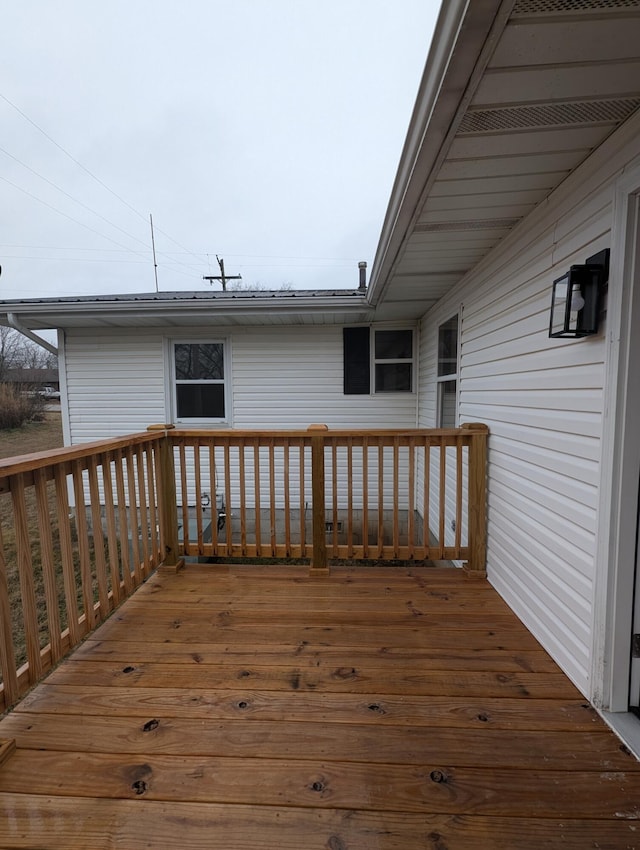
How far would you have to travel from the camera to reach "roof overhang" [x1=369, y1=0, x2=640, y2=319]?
97 centimetres

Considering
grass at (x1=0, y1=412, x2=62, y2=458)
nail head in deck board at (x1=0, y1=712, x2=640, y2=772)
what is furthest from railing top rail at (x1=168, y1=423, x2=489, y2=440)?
grass at (x1=0, y1=412, x2=62, y2=458)

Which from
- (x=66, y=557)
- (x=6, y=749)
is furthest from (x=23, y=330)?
(x=6, y=749)

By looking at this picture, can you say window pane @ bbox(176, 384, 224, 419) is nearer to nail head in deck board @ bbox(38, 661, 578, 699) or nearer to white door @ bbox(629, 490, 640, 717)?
nail head in deck board @ bbox(38, 661, 578, 699)

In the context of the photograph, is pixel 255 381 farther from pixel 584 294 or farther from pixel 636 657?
pixel 636 657

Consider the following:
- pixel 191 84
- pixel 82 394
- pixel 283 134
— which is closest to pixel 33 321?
pixel 82 394

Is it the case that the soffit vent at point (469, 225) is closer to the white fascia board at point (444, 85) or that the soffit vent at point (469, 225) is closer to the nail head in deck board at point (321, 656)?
the white fascia board at point (444, 85)

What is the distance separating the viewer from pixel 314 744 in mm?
1344

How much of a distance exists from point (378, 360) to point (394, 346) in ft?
0.93

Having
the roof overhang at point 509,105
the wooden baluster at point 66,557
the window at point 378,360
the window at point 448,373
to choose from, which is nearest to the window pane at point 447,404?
the window at point 448,373

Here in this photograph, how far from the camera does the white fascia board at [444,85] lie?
0.96 m

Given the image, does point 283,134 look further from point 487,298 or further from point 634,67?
point 634,67

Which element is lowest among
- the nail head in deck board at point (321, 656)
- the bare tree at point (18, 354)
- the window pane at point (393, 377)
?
the nail head in deck board at point (321, 656)

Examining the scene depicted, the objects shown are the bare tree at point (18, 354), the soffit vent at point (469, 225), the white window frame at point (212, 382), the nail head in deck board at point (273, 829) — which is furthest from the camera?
the bare tree at point (18, 354)

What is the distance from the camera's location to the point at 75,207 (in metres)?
15.9
